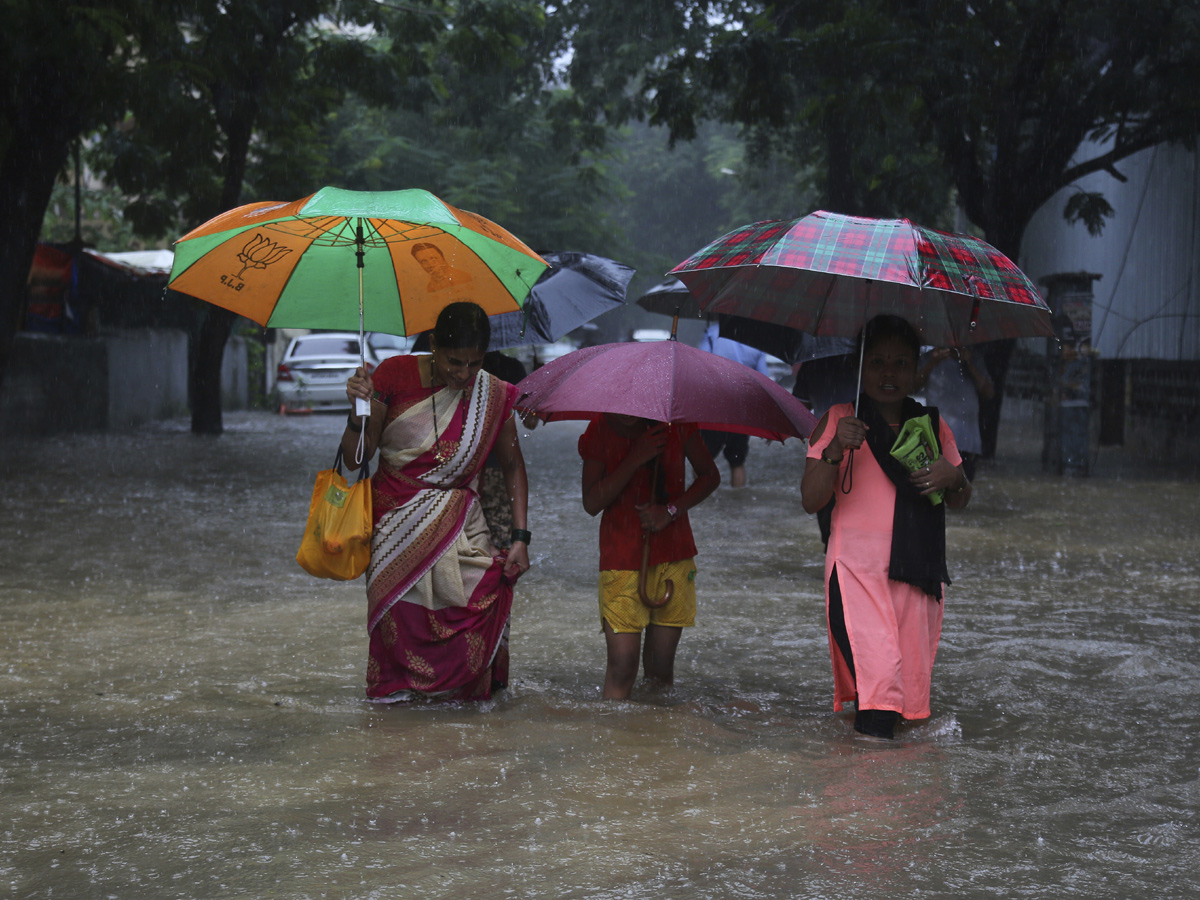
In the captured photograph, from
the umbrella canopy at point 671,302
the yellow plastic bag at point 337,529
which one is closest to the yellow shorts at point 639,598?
the yellow plastic bag at point 337,529

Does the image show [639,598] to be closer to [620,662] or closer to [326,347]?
[620,662]

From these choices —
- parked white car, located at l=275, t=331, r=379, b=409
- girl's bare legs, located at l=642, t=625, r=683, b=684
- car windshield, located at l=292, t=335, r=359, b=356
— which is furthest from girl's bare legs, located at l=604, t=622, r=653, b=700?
car windshield, located at l=292, t=335, r=359, b=356

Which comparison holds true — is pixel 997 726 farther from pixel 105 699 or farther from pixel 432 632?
pixel 105 699

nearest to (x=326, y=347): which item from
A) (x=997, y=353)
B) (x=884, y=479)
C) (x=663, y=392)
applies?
(x=997, y=353)

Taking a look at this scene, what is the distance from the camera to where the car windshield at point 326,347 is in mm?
26188

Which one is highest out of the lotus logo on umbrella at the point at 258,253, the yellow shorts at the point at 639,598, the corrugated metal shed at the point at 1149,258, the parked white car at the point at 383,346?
the corrugated metal shed at the point at 1149,258

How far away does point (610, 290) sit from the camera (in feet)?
21.0

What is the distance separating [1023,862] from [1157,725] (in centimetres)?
191

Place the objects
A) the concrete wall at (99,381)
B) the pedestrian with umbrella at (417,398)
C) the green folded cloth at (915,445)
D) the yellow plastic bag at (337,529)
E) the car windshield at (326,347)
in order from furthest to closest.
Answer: the car windshield at (326,347) → the concrete wall at (99,381) → the pedestrian with umbrella at (417,398) → the yellow plastic bag at (337,529) → the green folded cloth at (915,445)

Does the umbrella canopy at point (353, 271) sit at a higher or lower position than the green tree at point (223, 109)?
lower

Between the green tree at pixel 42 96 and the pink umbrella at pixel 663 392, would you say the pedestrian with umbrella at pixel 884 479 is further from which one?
the green tree at pixel 42 96

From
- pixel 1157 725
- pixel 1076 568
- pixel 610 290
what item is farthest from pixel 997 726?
pixel 1076 568

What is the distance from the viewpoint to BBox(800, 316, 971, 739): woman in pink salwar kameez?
4.71m

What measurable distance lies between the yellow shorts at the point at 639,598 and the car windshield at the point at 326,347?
2143 cm
